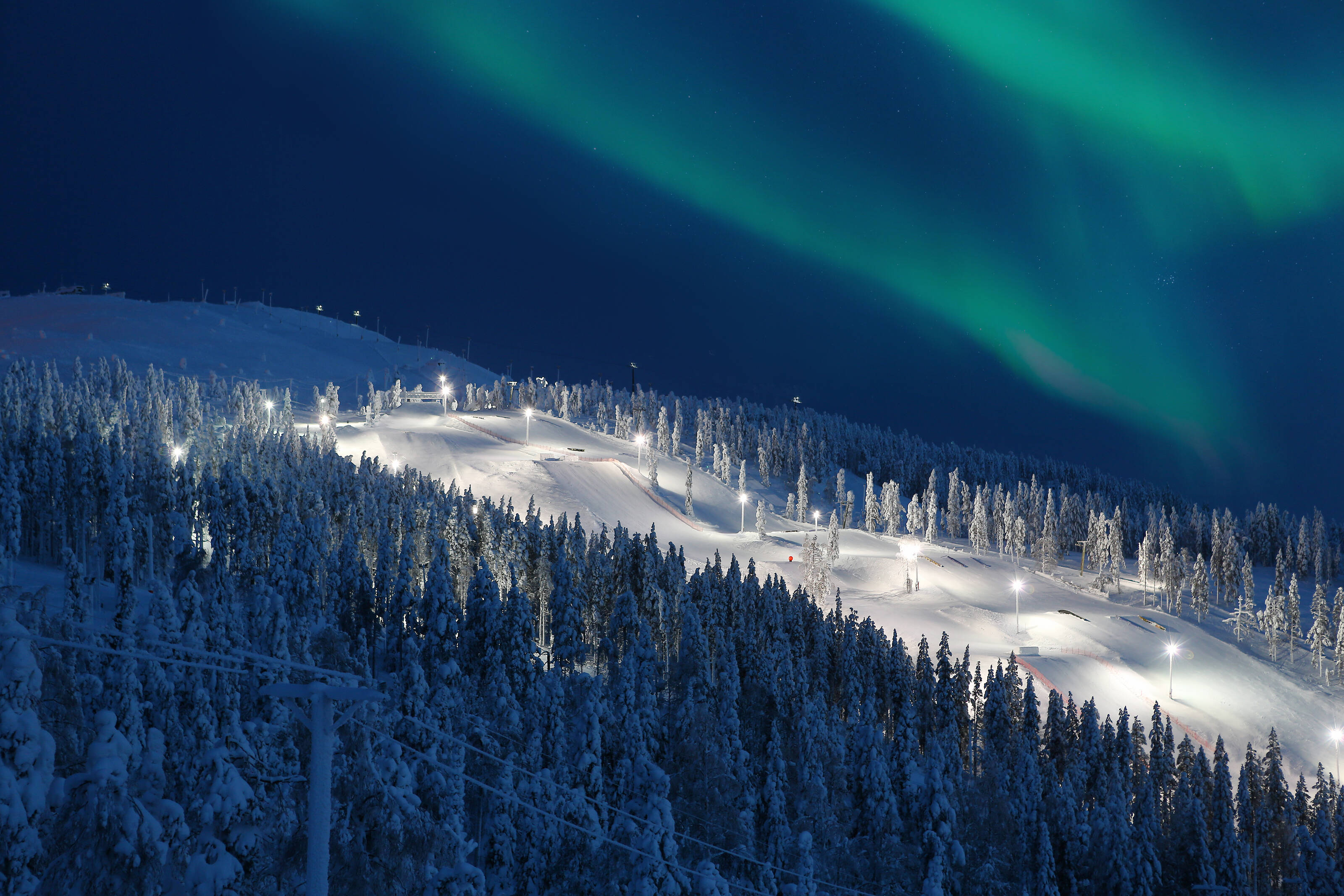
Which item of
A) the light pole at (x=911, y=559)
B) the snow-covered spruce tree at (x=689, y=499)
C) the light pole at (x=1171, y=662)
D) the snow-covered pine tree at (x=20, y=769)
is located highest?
the snow-covered pine tree at (x=20, y=769)

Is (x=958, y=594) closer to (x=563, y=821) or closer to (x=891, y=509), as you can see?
(x=891, y=509)

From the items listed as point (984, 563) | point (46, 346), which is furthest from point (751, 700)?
point (46, 346)

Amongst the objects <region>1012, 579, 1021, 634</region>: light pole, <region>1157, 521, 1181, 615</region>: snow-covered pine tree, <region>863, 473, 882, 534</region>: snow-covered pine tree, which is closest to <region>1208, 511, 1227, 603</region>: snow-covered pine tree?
<region>1157, 521, 1181, 615</region>: snow-covered pine tree

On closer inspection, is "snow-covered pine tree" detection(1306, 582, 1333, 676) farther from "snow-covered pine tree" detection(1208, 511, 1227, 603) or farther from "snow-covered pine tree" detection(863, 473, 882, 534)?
"snow-covered pine tree" detection(863, 473, 882, 534)

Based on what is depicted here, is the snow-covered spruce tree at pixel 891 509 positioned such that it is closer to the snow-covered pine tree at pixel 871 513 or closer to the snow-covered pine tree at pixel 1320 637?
the snow-covered pine tree at pixel 871 513

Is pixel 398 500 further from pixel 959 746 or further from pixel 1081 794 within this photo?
pixel 1081 794

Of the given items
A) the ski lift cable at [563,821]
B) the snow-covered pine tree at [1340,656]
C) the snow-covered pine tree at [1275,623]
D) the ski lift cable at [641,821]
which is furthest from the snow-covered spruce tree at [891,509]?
the ski lift cable at [563,821]
